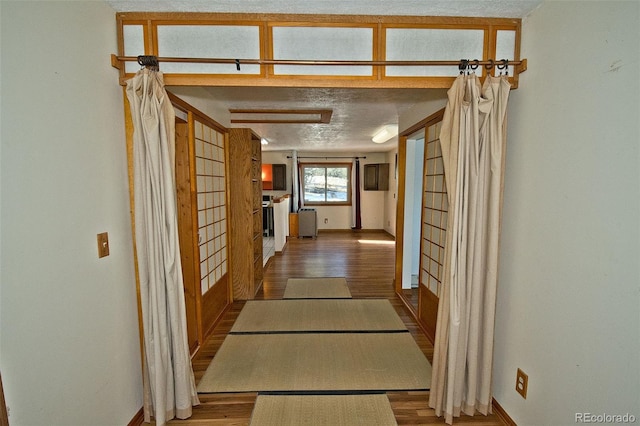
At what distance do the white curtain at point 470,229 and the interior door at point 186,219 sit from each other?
1.97 m

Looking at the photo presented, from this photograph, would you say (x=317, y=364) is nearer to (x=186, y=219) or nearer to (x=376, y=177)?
(x=186, y=219)

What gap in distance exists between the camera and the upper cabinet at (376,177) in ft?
27.1

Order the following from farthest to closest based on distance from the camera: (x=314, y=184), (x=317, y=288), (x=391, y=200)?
(x=314, y=184)
(x=391, y=200)
(x=317, y=288)

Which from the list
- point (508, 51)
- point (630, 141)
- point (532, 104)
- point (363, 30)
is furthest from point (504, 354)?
point (363, 30)

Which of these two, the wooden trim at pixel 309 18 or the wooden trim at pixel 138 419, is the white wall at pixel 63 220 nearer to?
the wooden trim at pixel 138 419

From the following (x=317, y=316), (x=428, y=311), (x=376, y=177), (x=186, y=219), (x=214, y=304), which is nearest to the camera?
(x=186, y=219)

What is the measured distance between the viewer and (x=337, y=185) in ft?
28.6

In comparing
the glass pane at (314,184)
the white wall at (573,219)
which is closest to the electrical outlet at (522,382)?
the white wall at (573,219)

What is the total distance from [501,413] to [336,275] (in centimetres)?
290

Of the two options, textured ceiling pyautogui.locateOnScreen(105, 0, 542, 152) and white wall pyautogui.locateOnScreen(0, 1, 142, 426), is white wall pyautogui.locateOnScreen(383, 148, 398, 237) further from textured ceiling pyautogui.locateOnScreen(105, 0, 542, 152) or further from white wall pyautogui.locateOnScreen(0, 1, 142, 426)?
white wall pyautogui.locateOnScreen(0, 1, 142, 426)

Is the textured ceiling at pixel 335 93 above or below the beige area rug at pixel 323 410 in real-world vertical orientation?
above

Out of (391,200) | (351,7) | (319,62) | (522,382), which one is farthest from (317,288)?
(391,200)

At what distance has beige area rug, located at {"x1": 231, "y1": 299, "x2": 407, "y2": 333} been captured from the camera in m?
2.81

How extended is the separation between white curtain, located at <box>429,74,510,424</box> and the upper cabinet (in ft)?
22.1
